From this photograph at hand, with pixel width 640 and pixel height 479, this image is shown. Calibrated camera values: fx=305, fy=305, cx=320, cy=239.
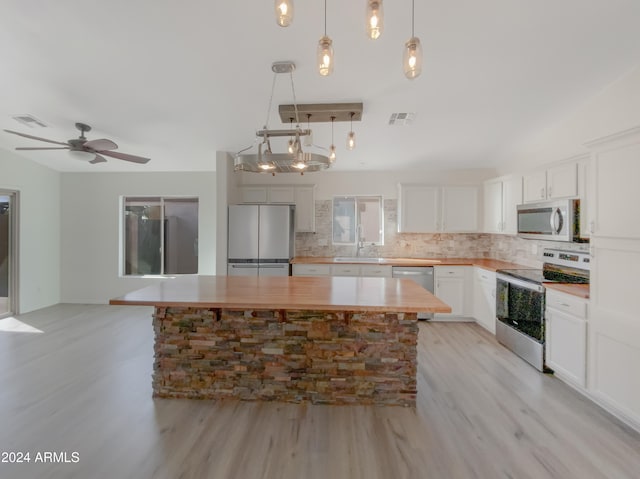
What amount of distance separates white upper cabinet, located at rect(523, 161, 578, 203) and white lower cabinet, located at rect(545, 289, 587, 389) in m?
1.01

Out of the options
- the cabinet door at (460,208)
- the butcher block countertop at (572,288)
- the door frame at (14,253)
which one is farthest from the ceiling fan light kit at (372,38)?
the door frame at (14,253)

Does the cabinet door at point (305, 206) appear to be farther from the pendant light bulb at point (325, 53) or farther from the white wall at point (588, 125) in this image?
the pendant light bulb at point (325, 53)

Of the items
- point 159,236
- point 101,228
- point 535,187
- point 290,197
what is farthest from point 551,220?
point 101,228

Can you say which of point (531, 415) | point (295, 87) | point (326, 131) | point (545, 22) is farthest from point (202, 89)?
point (531, 415)

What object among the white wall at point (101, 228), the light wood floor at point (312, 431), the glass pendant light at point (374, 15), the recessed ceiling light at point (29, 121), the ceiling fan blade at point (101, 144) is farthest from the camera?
the white wall at point (101, 228)

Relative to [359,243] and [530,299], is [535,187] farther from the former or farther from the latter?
[359,243]

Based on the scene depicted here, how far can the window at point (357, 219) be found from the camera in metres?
5.14

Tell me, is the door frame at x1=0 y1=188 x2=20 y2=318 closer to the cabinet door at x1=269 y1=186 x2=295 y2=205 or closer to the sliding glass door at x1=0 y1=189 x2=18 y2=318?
the sliding glass door at x1=0 y1=189 x2=18 y2=318

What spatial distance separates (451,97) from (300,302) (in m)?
2.49

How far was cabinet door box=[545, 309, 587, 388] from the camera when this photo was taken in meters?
2.45

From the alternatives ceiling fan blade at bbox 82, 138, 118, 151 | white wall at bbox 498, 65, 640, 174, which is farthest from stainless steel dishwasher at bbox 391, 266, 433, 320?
ceiling fan blade at bbox 82, 138, 118, 151

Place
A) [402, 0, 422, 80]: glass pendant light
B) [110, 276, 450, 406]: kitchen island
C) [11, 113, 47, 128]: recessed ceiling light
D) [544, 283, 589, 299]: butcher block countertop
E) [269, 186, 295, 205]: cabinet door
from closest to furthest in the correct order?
[402, 0, 422, 80]: glass pendant light → [110, 276, 450, 406]: kitchen island → [544, 283, 589, 299]: butcher block countertop → [11, 113, 47, 128]: recessed ceiling light → [269, 186, 295, 205]: cabinet door

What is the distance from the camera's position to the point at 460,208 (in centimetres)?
475

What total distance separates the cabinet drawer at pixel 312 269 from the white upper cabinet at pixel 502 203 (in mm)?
2468
